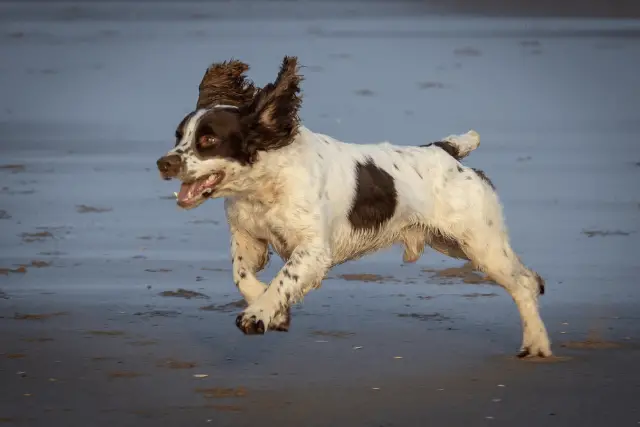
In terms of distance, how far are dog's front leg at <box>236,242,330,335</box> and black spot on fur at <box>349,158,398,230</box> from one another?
17.8 inches

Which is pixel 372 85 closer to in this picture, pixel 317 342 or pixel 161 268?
pixel 161 268

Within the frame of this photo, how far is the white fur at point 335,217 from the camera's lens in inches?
349

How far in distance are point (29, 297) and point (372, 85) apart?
32.8ft

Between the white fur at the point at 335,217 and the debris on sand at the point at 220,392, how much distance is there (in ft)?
1.06

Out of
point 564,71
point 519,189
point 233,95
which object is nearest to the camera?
point 233,95

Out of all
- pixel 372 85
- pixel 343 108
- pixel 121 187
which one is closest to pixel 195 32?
pixel 372 85

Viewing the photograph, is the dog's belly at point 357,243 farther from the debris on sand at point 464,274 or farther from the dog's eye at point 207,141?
the debris on sand at point 464,274

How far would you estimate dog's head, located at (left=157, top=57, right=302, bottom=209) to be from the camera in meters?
8.68

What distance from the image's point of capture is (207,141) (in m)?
8.71

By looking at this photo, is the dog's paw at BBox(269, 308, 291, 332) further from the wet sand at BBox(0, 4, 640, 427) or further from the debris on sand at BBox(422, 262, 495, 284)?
the debris on sand at BBox(422, 262, 495, 284)

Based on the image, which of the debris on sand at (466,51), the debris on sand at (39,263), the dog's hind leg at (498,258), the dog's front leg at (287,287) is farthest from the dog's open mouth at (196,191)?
the debris on sand at (466,51)

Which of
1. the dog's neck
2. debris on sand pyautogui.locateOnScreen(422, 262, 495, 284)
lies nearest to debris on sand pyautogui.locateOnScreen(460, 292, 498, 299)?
debris on sand pyautogui.locateOnScreen(422, 262, 495, 284)

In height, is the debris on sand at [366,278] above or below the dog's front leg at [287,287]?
below

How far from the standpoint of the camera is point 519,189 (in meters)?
14.7
